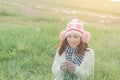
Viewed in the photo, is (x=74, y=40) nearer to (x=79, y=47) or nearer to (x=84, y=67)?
(x=79, y=47)

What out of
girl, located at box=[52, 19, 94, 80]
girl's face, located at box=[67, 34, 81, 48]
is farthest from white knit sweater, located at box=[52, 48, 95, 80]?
girl's face, located at box=[67, 34, 81, 48]

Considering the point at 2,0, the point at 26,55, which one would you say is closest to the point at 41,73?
the point at 26,55

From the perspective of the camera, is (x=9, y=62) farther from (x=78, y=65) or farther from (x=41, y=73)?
(x=78, y=65)

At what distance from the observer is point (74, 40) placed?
164 inches

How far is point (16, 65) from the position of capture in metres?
6.01

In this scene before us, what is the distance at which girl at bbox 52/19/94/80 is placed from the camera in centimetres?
415

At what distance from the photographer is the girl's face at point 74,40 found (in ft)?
13.7

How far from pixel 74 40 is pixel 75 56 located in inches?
7.9

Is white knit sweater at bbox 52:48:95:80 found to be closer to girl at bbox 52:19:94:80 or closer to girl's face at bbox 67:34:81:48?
girl at bbox 52:19:94:80

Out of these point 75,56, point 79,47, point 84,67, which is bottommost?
point 84,67

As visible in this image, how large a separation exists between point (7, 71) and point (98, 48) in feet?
6.37

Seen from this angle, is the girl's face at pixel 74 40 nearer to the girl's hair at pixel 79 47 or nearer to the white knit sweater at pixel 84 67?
the girl's hair at pixel 79 47

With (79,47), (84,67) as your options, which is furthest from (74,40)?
(84,67)

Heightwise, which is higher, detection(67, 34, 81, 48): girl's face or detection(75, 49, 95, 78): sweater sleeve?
detection(67, 34, 81, 48): girl's face
